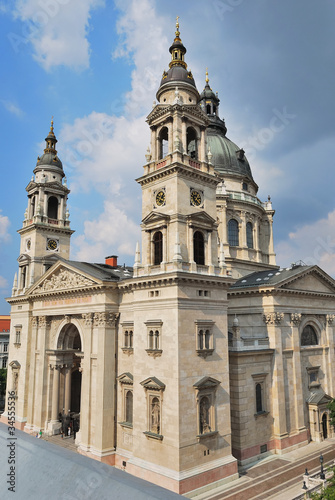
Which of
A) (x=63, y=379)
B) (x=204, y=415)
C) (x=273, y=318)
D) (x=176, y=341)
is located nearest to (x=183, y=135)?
(x=176, y=341)

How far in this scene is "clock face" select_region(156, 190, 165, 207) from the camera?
31500 mm

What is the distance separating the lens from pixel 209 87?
204 ft

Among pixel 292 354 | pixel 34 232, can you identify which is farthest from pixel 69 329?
pixel 292 354

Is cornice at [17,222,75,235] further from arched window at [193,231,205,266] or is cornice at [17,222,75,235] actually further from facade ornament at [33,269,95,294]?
arched window at [193,231,205,266]

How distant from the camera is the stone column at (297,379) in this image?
123 ft

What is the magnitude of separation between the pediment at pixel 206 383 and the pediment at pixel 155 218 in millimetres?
12337

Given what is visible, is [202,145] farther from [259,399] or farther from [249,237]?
[259,399]

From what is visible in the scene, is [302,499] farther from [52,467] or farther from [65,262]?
[65,262]

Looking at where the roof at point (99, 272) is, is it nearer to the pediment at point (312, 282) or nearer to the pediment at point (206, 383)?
the pediment at point (206, 383)

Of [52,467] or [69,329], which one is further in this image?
[69,329]

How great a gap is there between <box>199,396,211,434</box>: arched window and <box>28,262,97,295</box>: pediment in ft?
47.0

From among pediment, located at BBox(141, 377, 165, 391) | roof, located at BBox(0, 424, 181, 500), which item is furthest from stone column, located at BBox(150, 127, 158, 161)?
roof, located at BBox(0, 424, 181, 500)

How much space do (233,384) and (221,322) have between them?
20.7 ft

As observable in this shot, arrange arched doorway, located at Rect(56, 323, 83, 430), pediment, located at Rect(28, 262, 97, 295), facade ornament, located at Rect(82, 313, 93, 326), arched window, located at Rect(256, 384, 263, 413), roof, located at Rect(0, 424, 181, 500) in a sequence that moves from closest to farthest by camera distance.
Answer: roof, located at Rect(0, 424, 181, 500) → arched window, located at Rect(256, 384, 263, 413) → facade ornament, located at Rect(82, 313, 93, 326) → pediment, located at Rect(28, 262, 97, 295) → arched doorway, located at Rect(56, 323, 83, 430)
